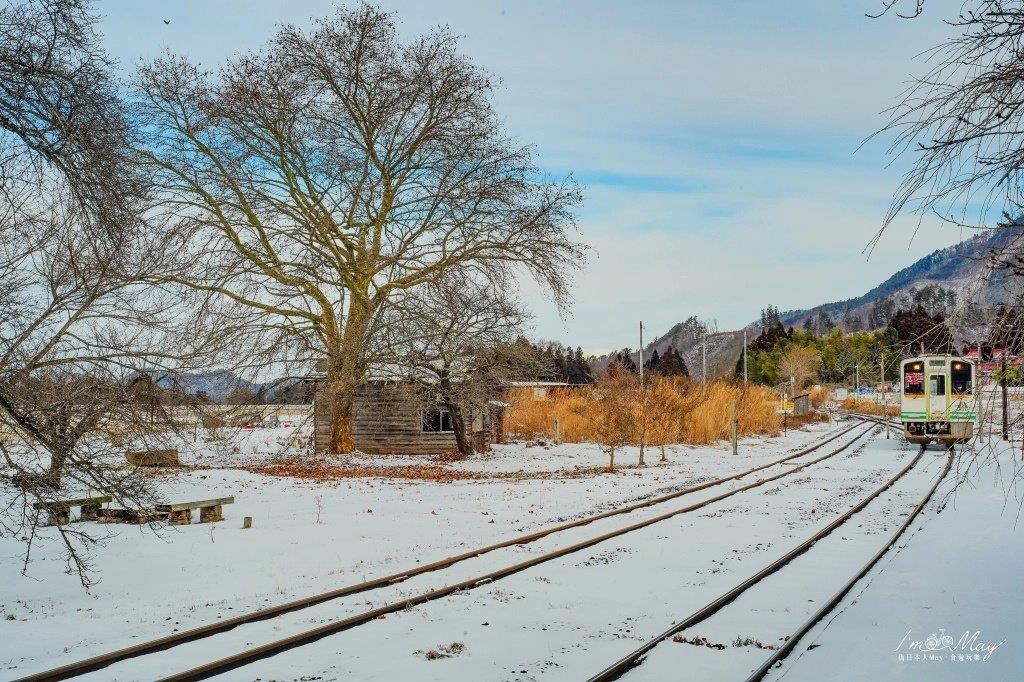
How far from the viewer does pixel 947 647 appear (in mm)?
7988

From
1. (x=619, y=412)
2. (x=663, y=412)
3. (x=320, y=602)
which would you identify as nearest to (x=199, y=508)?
(x=320, y=602)

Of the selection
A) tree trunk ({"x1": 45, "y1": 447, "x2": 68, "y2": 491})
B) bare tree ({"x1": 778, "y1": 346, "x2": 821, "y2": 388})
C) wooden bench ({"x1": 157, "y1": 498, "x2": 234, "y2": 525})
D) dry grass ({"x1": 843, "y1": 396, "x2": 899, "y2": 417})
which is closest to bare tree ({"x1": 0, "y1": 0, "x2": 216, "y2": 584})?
tree trunk ({"x1": 45, "y1": 447, "x2": 68, "y2": 491})

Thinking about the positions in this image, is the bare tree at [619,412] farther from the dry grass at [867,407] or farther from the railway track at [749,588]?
the dry grass at [867,407]

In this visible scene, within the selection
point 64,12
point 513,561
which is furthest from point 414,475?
point 64,12

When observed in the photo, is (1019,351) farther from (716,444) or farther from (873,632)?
(716,444)

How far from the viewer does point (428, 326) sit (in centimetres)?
2959

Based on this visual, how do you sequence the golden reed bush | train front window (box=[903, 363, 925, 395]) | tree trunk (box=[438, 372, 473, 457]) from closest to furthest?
tree trunk (box=[438, 372, 473, 457])
train front window (box=[903, 363, 925, 395])
the golden reed bush

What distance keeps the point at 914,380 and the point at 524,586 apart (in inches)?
1121

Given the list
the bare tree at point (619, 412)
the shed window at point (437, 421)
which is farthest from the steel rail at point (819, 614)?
the shed window at point (437, 421)

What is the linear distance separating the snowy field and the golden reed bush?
51.1 ft

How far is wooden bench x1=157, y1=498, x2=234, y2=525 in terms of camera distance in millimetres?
15730

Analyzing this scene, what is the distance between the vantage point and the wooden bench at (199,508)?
619 inches

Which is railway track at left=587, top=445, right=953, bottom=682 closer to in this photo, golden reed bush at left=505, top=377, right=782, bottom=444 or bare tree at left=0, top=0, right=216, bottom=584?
bare tree at left=0, top=0, right=216, bottom=584

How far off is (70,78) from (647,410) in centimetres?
2504
